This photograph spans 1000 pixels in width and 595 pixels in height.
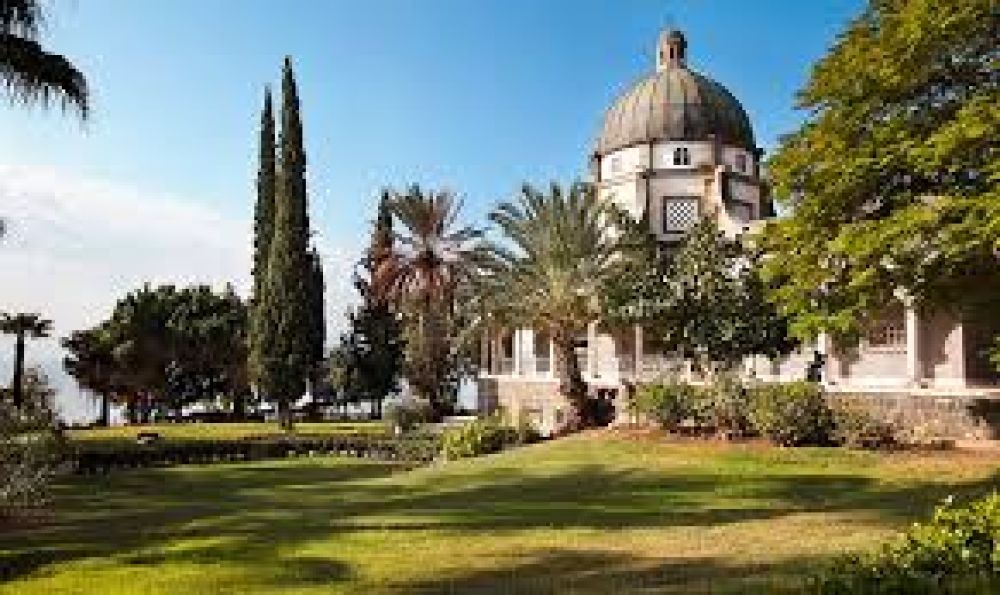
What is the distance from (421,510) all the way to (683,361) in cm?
1649

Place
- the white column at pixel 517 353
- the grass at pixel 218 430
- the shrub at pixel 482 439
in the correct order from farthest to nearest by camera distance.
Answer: the grass at pixel 218 430 → the white column at pixel 517 353 → the shrub at pixel 482 439

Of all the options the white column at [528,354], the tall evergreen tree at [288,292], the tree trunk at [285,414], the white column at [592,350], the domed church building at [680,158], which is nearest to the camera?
the white column at [592,350]

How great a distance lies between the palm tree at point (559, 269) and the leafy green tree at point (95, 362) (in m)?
38.9

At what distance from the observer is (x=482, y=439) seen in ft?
126

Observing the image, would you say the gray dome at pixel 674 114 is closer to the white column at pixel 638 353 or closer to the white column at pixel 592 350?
the white column at pixel 592 350

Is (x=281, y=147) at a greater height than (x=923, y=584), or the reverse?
(x=281, y=147)

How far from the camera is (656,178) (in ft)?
176

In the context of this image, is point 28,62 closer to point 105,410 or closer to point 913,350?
point 913,350

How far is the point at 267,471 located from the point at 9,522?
42.5 feet

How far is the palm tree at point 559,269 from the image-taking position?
38.6 m

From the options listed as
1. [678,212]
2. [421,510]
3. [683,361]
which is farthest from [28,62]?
[678,212]

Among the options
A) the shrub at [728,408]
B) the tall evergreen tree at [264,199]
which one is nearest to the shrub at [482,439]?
the shrub at [728,408]

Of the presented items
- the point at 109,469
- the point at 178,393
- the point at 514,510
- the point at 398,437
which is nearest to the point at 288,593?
the point at 514,510

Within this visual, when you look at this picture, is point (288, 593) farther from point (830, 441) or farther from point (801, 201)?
point (830, 441)
